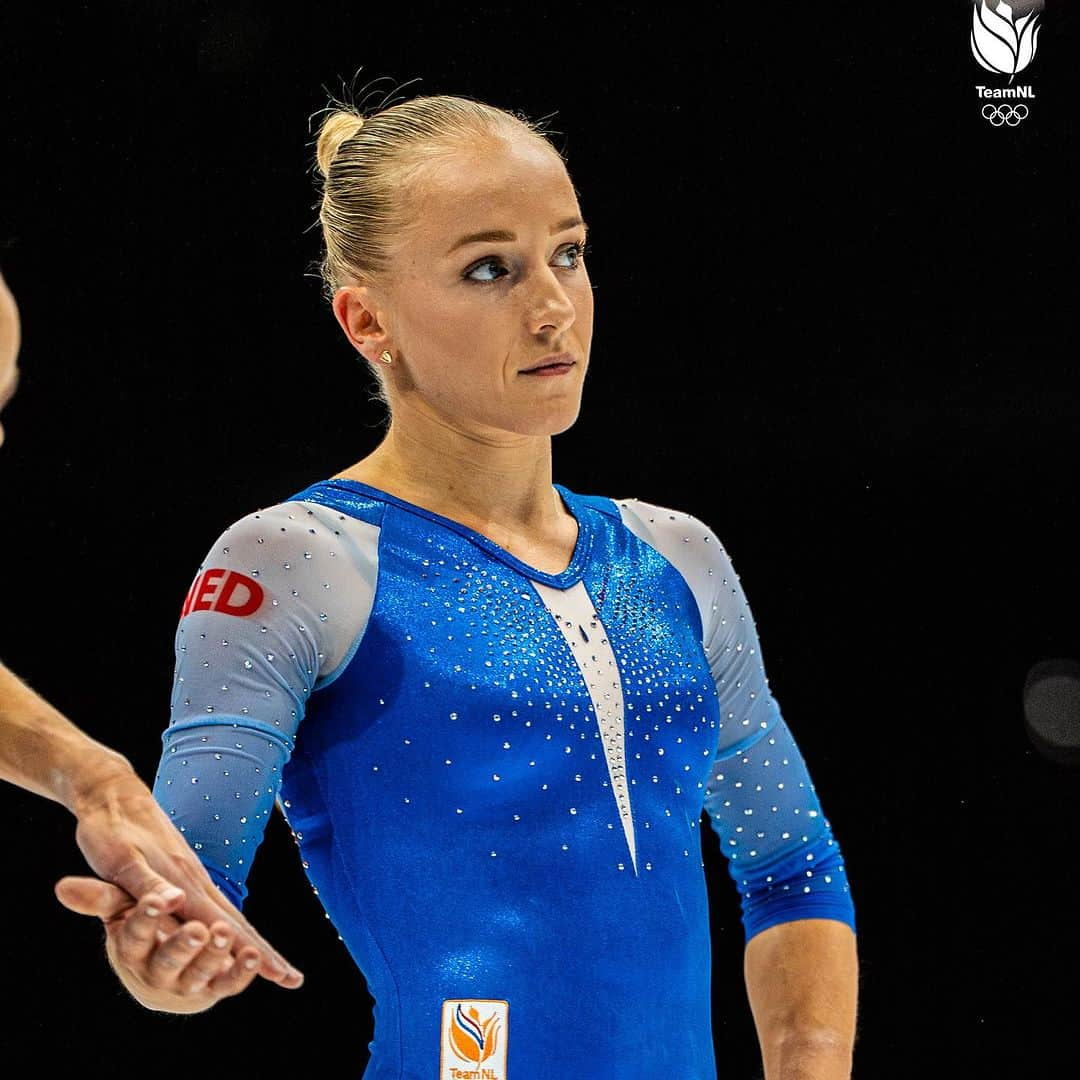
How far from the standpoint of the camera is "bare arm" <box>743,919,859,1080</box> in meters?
2.04

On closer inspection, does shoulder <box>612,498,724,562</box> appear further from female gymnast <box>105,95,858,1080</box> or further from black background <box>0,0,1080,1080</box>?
black background <box>0,0,1080,1080</box>

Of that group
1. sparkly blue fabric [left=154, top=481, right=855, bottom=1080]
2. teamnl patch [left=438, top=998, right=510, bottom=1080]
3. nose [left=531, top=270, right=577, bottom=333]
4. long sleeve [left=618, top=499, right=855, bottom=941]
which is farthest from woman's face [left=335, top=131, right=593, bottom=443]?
teamnl patch [left=438, top=998, right=510, bottom=1080]

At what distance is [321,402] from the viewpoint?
2770mm

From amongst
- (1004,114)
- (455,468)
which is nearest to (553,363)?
(455,468)

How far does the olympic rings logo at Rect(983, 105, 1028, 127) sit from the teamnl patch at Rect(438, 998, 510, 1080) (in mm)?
1932

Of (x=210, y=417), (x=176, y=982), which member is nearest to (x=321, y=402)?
(x=210, y=417)

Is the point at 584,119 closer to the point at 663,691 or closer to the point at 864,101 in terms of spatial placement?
the point at 864,101

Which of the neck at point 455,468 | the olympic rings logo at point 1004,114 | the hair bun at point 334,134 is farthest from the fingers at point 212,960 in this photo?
the olympic rings logo at point 1004,114

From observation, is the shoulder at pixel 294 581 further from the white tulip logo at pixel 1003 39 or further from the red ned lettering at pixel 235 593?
the white tulip logo at pixel 1003 39

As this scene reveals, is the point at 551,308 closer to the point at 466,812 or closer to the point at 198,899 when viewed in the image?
the point at 466,812

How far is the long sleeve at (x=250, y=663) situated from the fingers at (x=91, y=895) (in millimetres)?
392

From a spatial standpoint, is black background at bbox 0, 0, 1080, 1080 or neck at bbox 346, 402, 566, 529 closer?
neck at bbox 346, 402, 566, 529

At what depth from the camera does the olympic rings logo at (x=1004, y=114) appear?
3096mm

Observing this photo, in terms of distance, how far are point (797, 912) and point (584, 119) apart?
1.36 m
